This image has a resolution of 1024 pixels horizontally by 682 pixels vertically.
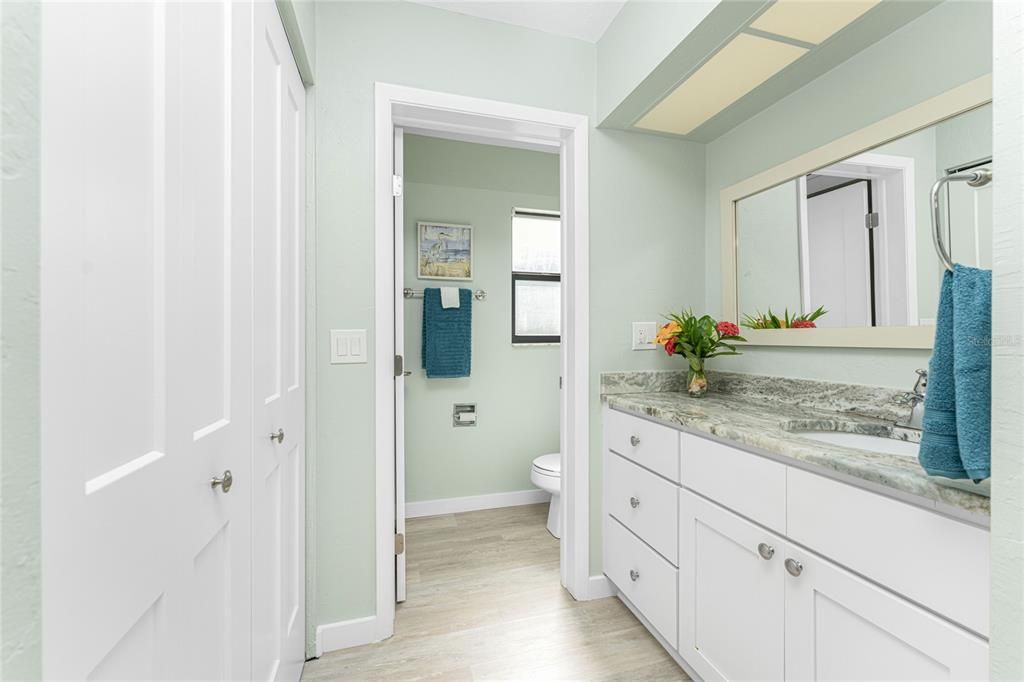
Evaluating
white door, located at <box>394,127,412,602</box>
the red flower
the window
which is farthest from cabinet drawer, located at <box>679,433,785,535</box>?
the window

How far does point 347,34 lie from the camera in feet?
5.12

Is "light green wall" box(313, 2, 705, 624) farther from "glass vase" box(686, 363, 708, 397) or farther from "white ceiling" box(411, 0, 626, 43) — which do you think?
"glass vase" box(686, 363, 708, 397)

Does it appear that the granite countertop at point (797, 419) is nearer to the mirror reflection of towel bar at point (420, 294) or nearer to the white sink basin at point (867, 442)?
the white sink basin at point (867, 442)

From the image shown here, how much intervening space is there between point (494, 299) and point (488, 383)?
0.56 meters

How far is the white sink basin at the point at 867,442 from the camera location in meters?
1.17

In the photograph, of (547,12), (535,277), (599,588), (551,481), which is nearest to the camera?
(547,12)

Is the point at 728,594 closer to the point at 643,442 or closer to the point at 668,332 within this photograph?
the point at 643,442

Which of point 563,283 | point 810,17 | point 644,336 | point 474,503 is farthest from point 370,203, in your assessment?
point 474,503

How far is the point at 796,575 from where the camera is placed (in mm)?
983

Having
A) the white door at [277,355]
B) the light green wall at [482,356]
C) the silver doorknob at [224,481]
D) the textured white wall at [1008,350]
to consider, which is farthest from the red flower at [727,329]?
the silver doorknob at [224,481]

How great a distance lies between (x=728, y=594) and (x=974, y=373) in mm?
872

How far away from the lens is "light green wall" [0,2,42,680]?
0.32m

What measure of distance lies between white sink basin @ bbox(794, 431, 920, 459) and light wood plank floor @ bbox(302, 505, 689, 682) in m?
0.90

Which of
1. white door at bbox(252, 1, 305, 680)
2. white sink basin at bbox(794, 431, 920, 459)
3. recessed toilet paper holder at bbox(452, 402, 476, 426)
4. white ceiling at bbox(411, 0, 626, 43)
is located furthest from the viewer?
recessed toilet paper holder at bbox(452, 402, 476, 426)
